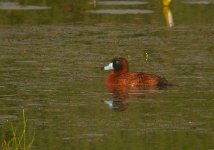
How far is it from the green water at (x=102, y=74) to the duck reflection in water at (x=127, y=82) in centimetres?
8

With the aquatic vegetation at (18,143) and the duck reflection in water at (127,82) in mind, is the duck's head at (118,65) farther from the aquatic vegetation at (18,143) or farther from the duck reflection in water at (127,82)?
the aquatic vegetation at (18,143)

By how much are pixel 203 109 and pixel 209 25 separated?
6.92 meters

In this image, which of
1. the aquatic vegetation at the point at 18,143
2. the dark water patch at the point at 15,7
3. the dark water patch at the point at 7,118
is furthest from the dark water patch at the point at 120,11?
the aquatic vegetation at the point at 18,143

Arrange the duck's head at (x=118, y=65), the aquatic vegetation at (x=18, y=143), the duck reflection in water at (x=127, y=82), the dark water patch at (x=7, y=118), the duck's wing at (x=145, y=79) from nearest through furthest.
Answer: the aquatic vegetation at (x=18, y=143)
the dark water patch at (x=7, y=118)
the duck reflection in water at (x=127, y=82)
the duck's wing at (x=145, y=79)
the duck's head at (x=118, y=65)

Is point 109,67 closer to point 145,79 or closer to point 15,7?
point 145,79

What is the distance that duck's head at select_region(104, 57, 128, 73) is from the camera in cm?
1400

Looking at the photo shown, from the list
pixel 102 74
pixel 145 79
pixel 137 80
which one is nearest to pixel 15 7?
pixel 102 74

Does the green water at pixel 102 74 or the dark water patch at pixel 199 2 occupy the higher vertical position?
the dark water patch at pixel 199 2

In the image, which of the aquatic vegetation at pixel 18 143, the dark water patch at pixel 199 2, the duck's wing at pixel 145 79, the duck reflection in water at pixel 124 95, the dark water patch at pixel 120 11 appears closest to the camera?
the aquatic vegetation at pixel 18 143

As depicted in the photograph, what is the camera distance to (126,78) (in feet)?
45.3

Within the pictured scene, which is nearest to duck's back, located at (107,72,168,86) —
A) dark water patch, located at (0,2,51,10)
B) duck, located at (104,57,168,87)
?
duck, located at (104,57,168,87)

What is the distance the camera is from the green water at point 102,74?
10.3m

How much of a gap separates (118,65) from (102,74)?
417 mm

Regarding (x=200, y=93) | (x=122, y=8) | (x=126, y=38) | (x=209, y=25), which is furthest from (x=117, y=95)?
(x=122, y=8)
